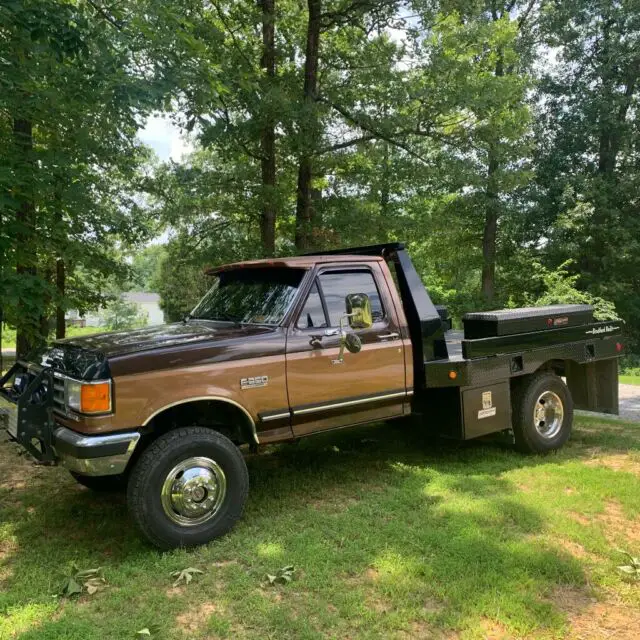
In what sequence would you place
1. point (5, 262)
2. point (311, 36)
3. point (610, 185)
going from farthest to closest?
point (610, 185) < point (311, 36) < point (5, 262)

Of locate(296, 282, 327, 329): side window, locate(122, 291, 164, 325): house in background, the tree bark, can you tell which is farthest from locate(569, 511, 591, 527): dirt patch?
locate(122, 291, 164, 325): house in background

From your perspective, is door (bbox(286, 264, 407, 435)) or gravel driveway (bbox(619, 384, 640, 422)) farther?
gravel driveway (bbox(619, 384, 640, 422))

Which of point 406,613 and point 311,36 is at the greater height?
point 311,36

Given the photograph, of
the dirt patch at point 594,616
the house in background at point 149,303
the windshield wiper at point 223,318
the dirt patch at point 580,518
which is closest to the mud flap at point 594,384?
the dirt patch at point 580,518

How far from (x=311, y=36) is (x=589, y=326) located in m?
8.83

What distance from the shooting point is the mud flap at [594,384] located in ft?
22.2

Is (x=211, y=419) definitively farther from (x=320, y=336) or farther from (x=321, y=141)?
(x=321, y=141)

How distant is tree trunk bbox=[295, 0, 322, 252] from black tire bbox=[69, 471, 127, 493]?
7.55 meters

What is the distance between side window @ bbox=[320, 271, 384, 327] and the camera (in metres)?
4.86

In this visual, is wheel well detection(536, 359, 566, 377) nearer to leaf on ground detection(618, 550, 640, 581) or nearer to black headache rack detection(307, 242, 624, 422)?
black headache rack detection(307, 242, 624, 422)

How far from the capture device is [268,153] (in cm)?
1171

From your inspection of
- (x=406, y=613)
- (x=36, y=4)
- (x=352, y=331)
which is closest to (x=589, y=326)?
(x=352, y=331)

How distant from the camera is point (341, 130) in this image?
41.9 ft

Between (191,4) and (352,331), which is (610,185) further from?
(352,331)
